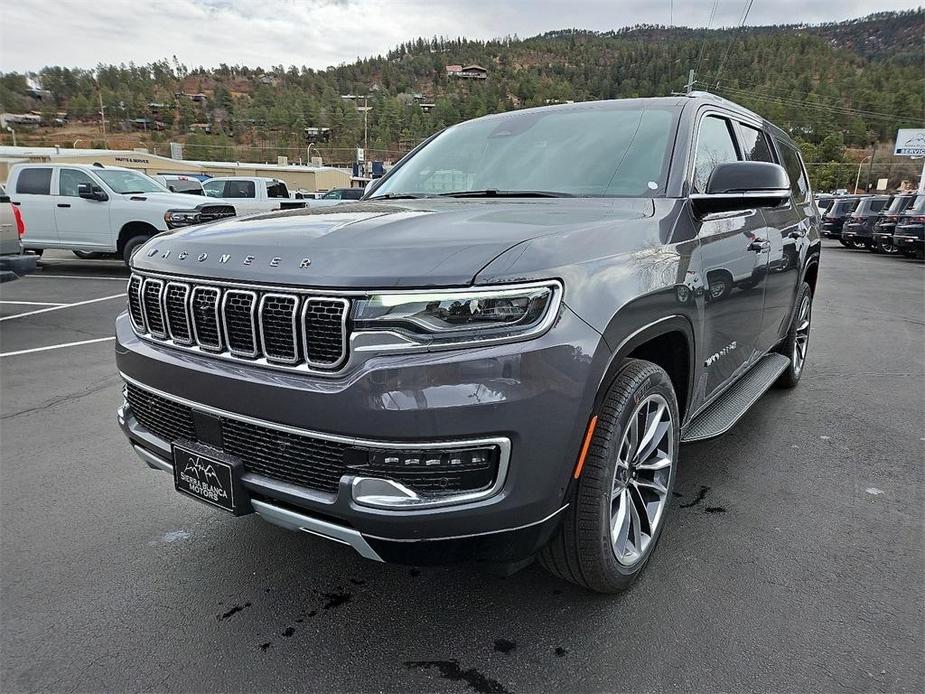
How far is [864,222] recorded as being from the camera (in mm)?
20250

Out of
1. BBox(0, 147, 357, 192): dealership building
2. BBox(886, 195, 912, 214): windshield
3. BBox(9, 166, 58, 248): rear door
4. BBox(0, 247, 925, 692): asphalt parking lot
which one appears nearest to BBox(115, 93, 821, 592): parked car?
BBox(0, 247, 925, 692): asphalt parking lot

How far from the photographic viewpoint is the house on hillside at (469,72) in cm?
16025

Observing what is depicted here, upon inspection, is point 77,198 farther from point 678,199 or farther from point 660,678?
point 660,678

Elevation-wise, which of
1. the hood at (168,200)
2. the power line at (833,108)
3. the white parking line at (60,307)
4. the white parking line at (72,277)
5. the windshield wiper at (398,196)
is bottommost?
the white parking line at (72,277)

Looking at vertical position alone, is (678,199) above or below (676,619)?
above

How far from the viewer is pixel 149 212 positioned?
450 inches

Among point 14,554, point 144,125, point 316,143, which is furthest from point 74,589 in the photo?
point 144,125

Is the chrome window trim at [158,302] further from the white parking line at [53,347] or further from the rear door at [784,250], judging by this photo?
the white parking line at [53,347]

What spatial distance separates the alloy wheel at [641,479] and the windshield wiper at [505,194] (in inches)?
40.3

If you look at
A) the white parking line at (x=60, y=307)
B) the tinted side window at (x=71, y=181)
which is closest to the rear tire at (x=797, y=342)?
the white parking line at (x=60, y=307)

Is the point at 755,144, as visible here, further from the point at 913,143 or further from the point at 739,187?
the point at 913,143

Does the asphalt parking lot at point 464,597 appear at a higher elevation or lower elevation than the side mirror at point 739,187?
lower

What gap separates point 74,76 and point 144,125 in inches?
1706

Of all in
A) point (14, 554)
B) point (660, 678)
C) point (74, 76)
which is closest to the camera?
point (660, 678)
